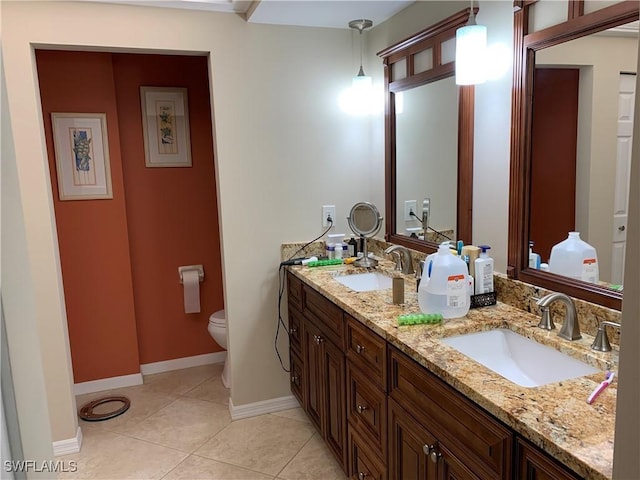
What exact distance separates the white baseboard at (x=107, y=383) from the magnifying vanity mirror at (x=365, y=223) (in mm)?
1862

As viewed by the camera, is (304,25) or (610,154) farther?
(304,25)

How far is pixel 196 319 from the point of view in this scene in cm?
360

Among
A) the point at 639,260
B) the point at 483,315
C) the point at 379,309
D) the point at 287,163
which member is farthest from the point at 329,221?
the point at 639,260

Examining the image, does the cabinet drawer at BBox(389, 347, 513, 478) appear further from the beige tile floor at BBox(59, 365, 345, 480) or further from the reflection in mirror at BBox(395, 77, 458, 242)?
the beige tile floor at BBox(59, 365, 345, 480)

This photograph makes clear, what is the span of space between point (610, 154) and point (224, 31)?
197cm

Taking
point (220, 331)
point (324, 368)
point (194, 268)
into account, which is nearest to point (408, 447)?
point (324, 368)

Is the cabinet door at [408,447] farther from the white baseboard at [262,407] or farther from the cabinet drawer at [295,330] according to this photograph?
the white baseboard at [262,407]

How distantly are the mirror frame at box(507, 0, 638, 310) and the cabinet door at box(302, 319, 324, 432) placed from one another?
994 millimetres

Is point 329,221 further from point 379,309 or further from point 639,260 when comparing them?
point 639,260

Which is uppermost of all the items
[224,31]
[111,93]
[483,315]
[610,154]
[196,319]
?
[224,31]

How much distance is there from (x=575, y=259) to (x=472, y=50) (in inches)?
33.1

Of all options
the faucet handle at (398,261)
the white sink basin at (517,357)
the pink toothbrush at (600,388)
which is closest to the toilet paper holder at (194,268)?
the faucet handle at (398,261)

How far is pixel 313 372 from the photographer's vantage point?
2.46 m

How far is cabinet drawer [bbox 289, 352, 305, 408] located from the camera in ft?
8.85
